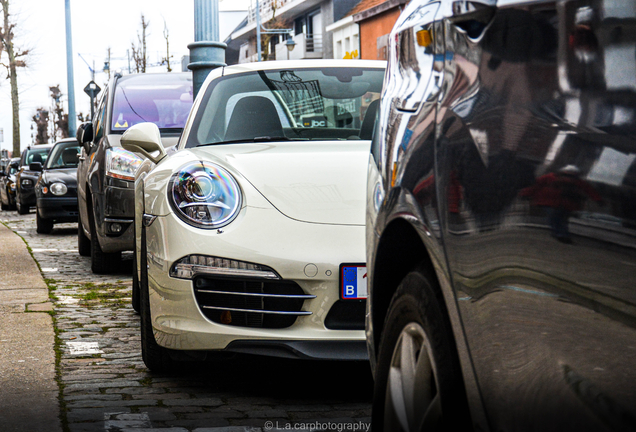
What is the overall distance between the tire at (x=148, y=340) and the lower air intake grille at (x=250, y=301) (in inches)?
22.5

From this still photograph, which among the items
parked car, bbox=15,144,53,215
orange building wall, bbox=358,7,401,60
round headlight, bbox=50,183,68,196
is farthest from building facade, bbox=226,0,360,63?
round headlight, bbox=50,183,68,196

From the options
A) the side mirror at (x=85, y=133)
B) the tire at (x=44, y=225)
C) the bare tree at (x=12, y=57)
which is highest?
the bare tree at (x=12, y=57)

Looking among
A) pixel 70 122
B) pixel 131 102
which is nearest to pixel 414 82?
pixel 131 102

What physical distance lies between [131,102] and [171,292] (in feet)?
17.5

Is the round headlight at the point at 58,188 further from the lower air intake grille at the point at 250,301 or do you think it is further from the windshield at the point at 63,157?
the lower air intake grille at the point at 250,301

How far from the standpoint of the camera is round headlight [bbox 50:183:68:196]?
1432 centimetres

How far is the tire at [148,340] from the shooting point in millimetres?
4180

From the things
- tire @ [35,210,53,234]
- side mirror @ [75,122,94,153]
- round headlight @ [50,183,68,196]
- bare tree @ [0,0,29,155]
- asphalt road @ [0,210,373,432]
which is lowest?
tire @ [35,210,53,234]

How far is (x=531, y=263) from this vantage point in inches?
56.1

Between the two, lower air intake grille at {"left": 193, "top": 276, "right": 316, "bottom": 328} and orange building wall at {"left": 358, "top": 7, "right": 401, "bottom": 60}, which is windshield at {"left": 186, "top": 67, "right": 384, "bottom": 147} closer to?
lower air intake grille at {"left": 193, "top": 276, "right": 316, "bottom": 328}

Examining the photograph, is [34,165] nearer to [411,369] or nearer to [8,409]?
[8,409]

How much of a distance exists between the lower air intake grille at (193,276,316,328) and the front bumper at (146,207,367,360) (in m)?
0.02

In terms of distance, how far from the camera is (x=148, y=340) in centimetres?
424

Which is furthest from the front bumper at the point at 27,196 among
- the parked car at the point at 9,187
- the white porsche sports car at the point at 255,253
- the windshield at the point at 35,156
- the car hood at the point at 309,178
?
the car hood at the point at 309,178
